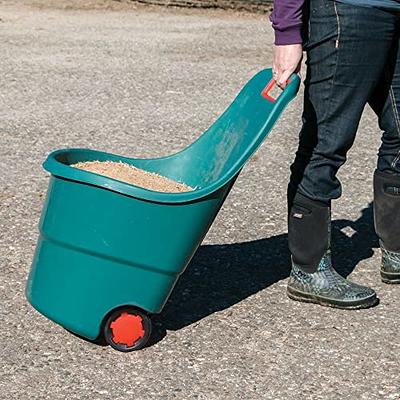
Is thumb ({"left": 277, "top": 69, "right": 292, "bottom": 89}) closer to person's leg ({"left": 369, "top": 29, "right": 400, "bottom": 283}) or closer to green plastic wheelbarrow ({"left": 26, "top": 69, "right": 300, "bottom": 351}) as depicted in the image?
green plastic wheelbarrow ({"left": 26, "top": 69, "right": 300, "bottom": 351})

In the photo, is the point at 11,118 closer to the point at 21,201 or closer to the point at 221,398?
the point at 21,201

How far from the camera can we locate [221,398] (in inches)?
134

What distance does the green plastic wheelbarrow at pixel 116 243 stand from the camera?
3432 mm

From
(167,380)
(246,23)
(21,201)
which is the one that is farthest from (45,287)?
(246,23)

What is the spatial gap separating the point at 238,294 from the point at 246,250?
1.57 ft

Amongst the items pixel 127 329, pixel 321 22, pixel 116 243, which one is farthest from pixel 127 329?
pixel 321 22

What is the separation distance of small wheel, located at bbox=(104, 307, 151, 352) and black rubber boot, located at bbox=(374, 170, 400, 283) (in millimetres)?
1118

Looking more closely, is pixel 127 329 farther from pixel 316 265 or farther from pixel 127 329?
pixel 316 265

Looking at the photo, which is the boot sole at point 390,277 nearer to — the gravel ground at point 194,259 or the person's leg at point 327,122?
the gravel ground at point 194,259

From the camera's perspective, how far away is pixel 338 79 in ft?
12.3

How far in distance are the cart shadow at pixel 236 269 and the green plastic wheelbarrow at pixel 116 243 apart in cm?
26

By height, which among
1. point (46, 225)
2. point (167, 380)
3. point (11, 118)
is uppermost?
point (46, 225)

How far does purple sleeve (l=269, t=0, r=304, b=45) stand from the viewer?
12.0 ft

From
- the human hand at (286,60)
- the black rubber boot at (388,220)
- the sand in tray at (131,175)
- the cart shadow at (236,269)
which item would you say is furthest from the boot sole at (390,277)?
the human hand at (286,60)
